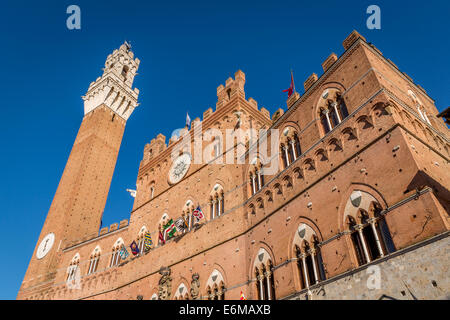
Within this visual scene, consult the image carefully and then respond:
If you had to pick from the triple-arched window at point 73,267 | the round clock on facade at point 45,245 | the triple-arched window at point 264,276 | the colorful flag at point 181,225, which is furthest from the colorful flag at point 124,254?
the round clock on facade at point 45,245

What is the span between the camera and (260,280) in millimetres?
11367

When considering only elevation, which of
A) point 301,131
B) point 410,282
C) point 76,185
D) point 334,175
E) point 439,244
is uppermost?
point 76,185

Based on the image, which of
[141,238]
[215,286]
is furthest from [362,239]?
[141,238]

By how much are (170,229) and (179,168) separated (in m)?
3.72

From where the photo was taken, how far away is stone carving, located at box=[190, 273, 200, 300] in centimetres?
1336

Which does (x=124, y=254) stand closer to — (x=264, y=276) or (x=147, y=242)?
(x=147, y=242)

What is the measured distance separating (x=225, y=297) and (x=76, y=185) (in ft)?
73.4

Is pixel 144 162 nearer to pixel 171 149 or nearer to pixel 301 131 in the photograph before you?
pixel 171 149

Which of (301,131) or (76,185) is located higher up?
(76,185)

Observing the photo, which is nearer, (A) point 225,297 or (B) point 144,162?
(A) point 225,297

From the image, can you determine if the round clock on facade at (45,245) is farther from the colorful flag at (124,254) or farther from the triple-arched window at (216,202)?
the triple-arched window at (216,202)

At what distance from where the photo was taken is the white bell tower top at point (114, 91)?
3797 cm

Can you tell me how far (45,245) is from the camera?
27375 millimetres
